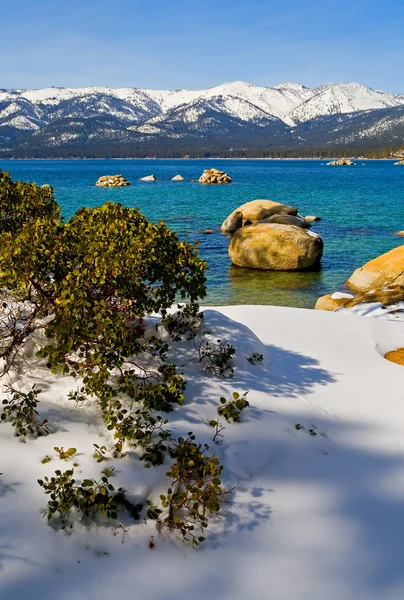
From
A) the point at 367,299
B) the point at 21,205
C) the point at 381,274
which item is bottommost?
the point at 367,299

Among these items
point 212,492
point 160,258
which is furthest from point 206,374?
point 212,492

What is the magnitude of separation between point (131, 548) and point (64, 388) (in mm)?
2791

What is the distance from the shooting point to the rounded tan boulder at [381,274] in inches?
798

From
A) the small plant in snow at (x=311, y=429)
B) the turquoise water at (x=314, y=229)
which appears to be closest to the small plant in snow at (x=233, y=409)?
the small plant in snow at (x=311, y=429)

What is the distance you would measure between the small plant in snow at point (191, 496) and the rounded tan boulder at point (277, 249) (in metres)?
20.9

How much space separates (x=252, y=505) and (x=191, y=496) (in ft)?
2.96

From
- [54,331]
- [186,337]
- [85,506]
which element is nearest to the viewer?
[85,506]

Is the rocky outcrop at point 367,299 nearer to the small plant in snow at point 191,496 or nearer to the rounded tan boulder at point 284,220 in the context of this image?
the small plant in snow at point 191,496

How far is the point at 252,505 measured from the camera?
5.89 meters

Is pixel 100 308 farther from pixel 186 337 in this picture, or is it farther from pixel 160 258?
pixel 186 337

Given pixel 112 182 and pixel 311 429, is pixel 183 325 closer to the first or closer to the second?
pixel 311 429

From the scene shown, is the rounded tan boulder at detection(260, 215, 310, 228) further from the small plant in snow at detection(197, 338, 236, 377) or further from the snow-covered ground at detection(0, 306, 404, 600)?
the small plant in snow at detection(197, 338, 236, 377)

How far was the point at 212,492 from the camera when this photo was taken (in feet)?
18.0

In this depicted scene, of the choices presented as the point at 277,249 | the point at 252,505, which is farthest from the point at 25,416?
the point at 277,249
